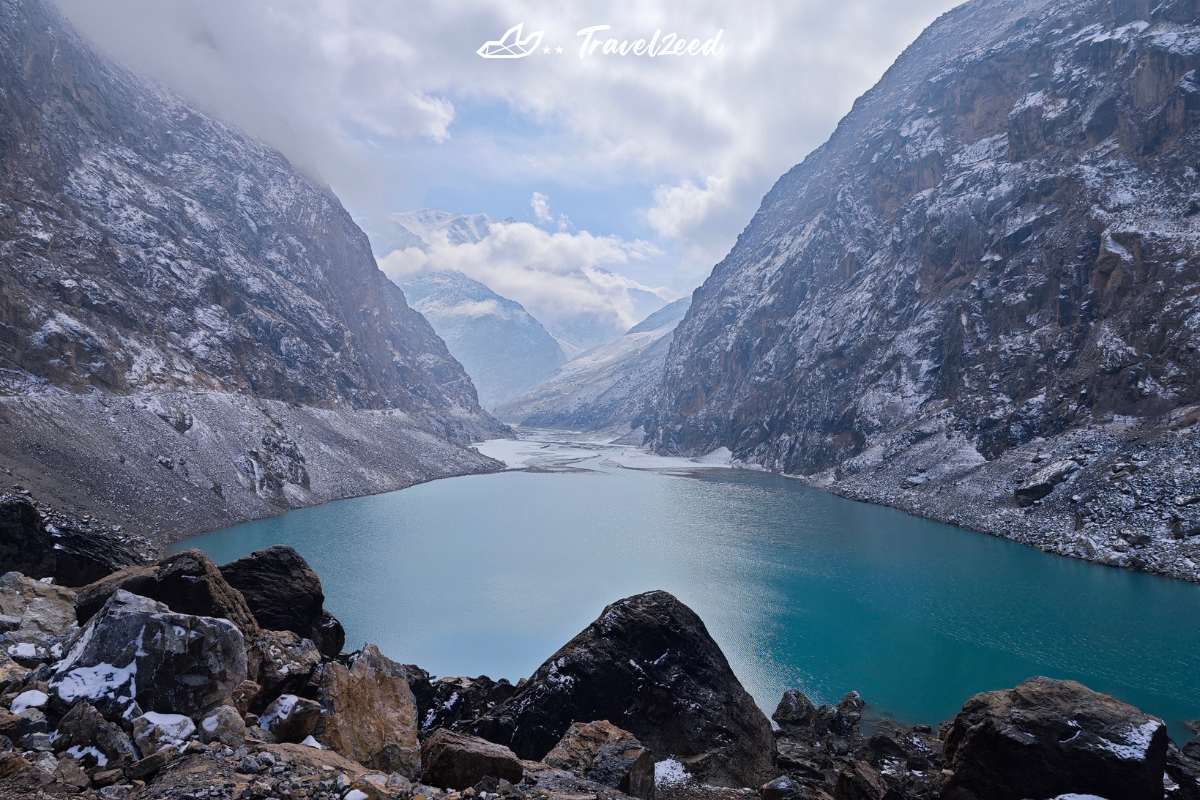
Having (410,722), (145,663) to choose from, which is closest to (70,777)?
(145,663)

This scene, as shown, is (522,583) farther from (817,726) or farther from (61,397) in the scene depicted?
(61,397)

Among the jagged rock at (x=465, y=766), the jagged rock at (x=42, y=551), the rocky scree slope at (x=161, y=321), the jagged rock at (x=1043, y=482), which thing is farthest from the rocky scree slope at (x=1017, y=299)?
the rocky scree slope at (x=161, y=321)

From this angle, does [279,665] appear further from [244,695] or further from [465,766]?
[465,766]

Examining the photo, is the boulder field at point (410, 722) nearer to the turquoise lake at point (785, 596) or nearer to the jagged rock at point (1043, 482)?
the turquoise lake at point (785, 596)

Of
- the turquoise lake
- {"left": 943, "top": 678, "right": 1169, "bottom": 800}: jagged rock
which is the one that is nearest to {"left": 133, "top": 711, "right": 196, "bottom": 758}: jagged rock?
{"left": 943, "top": 678, "right": 1169, "bottom": 800}: jagged rock

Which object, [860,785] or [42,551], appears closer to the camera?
[860,785]

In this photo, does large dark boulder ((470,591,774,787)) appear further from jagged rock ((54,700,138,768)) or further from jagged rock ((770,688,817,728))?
jagged rock ((54,700,138,768))
